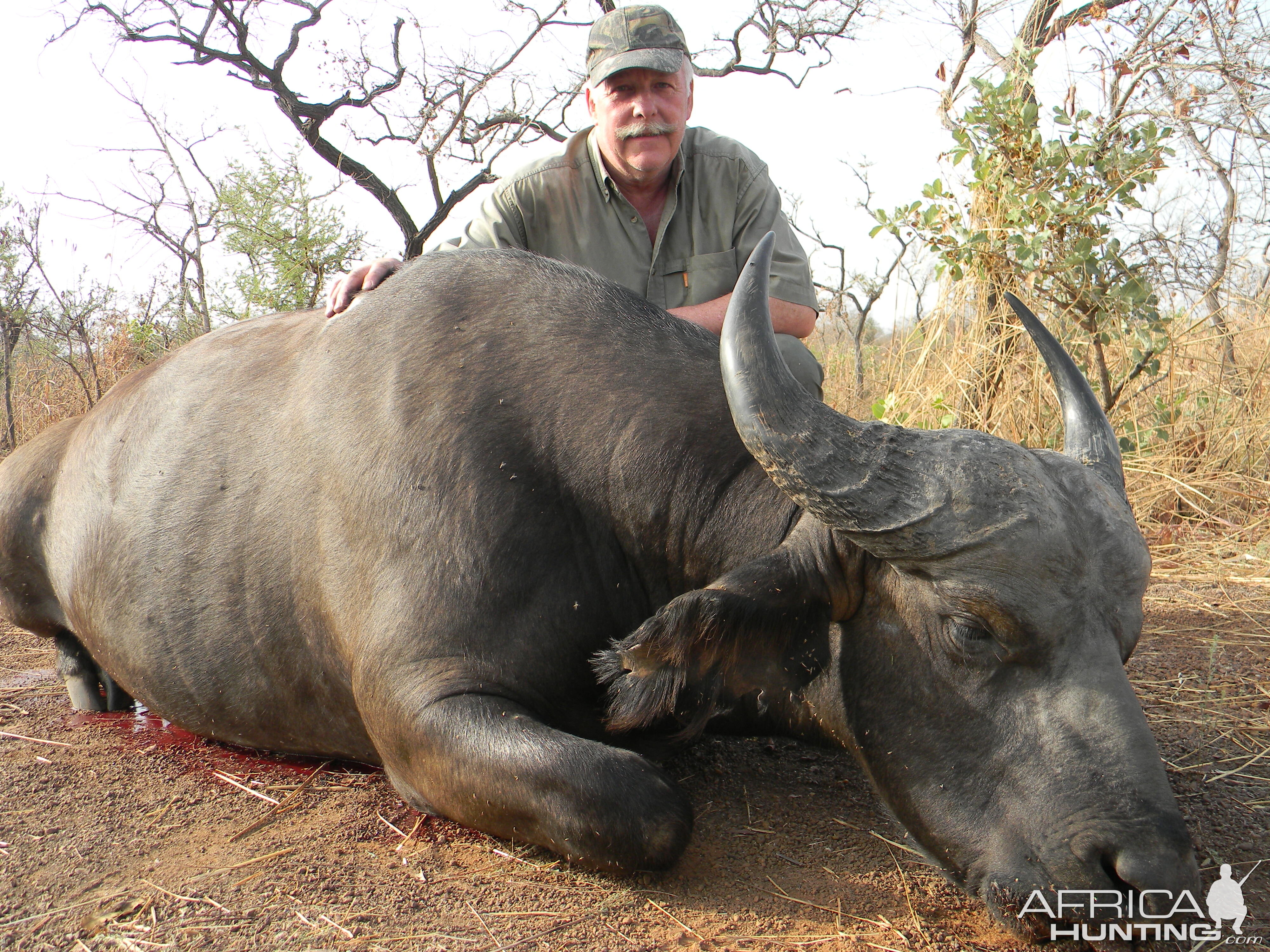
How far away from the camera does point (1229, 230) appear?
29.7ft

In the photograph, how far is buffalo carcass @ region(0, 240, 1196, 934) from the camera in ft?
6.59

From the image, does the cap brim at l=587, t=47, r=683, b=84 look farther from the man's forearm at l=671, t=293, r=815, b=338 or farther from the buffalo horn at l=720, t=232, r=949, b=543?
the buffalo horn at l=720, t=232, r=949, b=543

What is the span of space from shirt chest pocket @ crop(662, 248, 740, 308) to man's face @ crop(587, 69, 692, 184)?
0.47m

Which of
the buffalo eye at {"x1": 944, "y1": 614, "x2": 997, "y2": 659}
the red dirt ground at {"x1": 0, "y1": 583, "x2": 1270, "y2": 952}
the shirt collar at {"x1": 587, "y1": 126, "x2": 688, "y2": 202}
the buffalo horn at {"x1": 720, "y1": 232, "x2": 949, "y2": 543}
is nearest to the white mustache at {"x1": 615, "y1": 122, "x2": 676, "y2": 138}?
the shirt collar at {"x1": 587, "y1": 126, "x2": 688, "y2": 202}

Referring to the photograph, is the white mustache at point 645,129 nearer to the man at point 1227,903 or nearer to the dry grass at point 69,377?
the man at point 1227,903

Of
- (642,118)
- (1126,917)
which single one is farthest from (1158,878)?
(642,118)

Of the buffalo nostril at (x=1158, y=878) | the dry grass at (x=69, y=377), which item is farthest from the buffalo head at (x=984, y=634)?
the dry grass at (x=69, y=377)

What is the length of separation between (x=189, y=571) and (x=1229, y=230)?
31.8 feet

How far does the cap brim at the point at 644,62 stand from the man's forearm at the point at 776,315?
1.15 m

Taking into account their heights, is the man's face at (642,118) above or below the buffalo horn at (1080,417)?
above

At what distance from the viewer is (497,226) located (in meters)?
4.71

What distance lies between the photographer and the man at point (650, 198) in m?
4.67

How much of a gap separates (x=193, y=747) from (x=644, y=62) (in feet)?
11.7

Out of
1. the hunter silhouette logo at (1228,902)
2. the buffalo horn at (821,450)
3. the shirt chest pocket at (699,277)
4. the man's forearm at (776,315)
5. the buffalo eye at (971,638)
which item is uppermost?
the shirt chest pocket at (699,277)
